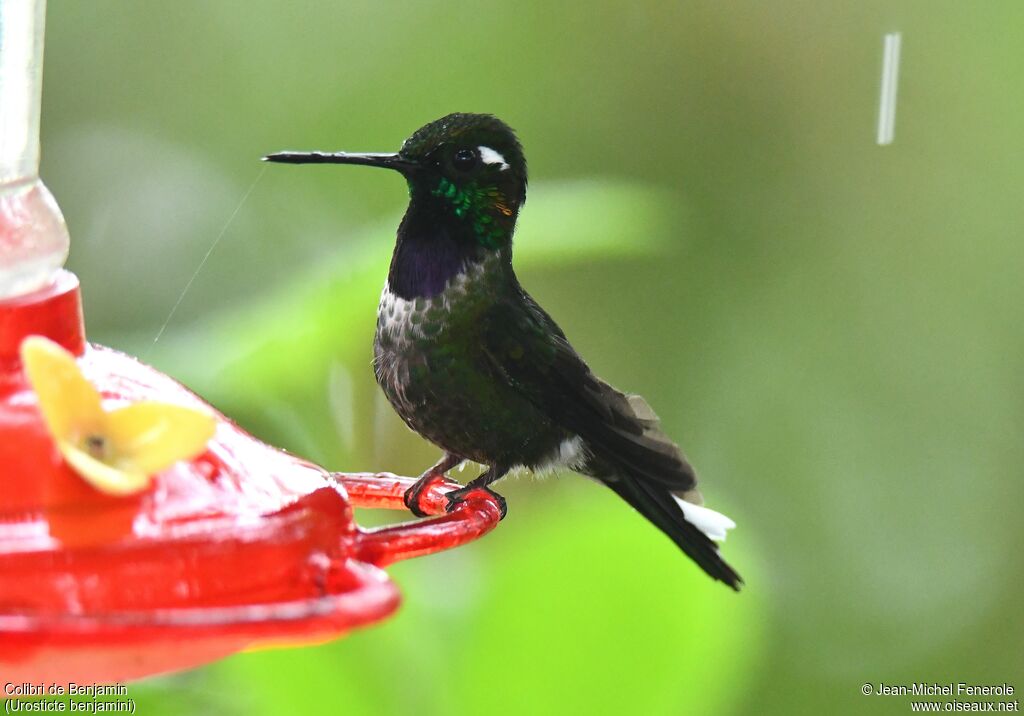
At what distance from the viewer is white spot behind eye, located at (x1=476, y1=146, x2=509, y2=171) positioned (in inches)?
77.9

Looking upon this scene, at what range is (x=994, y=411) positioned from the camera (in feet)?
17.2

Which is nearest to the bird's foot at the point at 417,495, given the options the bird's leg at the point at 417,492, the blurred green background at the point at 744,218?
the bird's leg at the point at 417,492

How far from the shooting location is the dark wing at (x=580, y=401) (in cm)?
210

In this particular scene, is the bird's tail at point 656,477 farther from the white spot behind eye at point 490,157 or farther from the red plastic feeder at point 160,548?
the red plastic feeder at point 160,548

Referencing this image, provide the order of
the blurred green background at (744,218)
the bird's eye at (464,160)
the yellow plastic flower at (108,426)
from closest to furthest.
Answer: the yellow plastic flower at (108,426) → the bird's eye at (464,160) → the blurred green background at (744,218)

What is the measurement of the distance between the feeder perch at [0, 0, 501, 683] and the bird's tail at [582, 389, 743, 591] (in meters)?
0.47

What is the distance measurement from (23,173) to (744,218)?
3.60 m

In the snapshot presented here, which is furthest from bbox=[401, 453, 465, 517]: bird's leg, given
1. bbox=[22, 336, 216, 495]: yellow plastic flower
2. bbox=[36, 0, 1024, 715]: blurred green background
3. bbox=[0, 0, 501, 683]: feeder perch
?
bbox=[36, 0, 1024, 715]: blurred green background

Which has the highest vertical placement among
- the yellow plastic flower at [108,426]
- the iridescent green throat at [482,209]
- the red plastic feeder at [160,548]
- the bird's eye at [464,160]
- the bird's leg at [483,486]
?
the bird's eye at [464,160]

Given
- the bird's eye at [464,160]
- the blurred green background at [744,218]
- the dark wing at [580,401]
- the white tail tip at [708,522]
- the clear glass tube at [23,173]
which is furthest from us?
the blurred green background at [744,218]

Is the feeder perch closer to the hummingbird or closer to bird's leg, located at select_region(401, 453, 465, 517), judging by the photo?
bird's leg, located at select_region(401, 453, 465, 517)

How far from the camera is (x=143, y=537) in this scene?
50.5 inches

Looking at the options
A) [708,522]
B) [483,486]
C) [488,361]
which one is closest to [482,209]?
[488,361]

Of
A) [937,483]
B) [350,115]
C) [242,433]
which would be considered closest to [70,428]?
[242,433]
